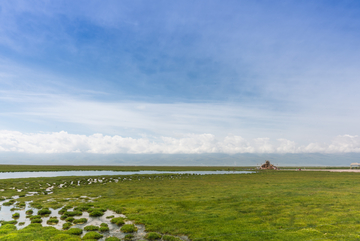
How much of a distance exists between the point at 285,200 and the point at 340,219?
1035cm

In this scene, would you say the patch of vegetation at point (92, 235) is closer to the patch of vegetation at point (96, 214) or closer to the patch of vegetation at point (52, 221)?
the patch of vegetation at point (52, 221)

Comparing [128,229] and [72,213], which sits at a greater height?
[128,229]

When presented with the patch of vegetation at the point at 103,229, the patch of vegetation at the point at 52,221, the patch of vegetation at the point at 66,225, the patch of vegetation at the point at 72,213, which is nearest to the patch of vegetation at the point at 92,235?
the patch of vegetation at the point at 103,229

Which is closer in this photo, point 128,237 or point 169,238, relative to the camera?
point 169,238

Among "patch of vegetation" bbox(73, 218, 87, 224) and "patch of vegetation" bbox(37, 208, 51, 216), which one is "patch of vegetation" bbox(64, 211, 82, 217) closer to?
"patch of vegetation" bbox(37, 208, 51, 216)

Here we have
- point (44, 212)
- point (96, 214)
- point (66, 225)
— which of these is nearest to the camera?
point (66, 225)

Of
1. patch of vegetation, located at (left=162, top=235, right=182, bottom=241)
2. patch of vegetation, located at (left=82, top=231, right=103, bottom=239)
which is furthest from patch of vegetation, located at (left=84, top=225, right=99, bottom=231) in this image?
patch of vegetation, located at (left=162, top=235, right=182, bottom=241)

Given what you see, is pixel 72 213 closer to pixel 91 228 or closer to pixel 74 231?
pixel 91 228

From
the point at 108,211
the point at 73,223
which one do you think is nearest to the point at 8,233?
the point at 73,223

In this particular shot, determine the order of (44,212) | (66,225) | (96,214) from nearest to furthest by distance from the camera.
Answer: (66,225)
(96,214)
(44,212)

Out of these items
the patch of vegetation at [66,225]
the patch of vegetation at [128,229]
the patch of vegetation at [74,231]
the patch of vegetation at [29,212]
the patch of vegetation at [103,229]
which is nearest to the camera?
the patch of vegetation at [74,231]

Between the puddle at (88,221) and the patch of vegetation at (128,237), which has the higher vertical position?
the patch of vegetation at (128,237)

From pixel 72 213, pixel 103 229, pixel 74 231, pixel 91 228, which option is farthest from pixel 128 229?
pixel 72 213

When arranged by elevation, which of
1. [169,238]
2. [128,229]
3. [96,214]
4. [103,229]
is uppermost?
[169,238]
